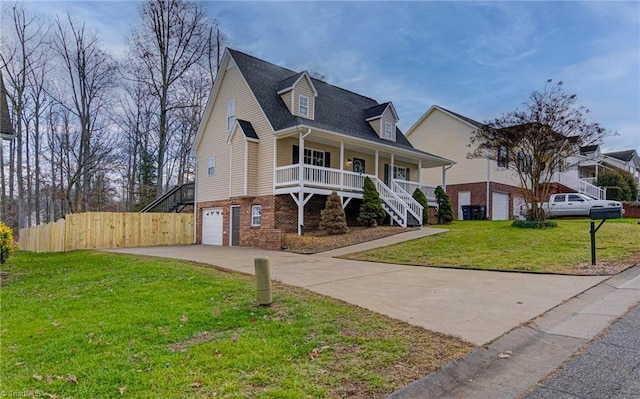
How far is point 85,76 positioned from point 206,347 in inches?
1058

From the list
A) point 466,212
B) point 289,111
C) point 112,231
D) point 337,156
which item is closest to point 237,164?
point 289,111

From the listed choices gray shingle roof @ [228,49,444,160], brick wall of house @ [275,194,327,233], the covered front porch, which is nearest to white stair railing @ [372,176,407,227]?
the covered front porch

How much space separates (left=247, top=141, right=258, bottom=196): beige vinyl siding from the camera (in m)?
17.9

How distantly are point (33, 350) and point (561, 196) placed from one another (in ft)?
87.2

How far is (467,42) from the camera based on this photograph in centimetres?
1527

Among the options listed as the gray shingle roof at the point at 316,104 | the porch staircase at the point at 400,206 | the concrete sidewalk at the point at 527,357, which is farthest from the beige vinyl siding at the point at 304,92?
the concrete sidewalk at the point at 527,357

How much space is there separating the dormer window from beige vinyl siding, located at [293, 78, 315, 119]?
5131 millimetres

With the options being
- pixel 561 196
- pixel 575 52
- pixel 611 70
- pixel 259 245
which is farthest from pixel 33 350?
pixel 561 196

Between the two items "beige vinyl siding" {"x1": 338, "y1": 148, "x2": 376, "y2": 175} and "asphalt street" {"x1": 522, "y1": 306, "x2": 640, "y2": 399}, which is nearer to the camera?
"asphalt street" {"x1": 522, "y1": 306, "x2": 640, "y2": 399}

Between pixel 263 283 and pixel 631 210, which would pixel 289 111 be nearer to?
pixel 263 283

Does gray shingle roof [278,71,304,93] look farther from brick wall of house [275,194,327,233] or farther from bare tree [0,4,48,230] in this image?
bare tree [0,4,48,230]

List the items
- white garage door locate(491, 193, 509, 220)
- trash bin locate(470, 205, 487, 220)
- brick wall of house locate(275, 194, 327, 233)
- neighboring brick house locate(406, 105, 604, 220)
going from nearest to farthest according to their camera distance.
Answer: brick wall of house locate(275, 194, 327, 233) < trash bin locate(470, 205, 487, 220) < neighboring brick house locate(406, 105, 604, 220) < white garage door locate(491, 193, 509, 220)

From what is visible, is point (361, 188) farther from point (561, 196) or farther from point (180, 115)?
point (180, 115)

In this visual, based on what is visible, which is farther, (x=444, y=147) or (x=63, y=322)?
(x=444, y=147)
